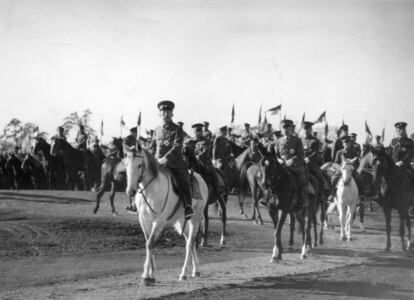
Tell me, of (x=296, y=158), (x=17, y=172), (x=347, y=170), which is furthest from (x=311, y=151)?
(x=17, y=172)

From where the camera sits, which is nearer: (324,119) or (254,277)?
(254,277)

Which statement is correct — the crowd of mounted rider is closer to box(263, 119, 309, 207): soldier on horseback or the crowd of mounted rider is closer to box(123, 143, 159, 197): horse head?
box(263, 119, 309, 207): soldier on horseback

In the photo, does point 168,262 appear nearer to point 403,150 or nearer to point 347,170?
point 347,170

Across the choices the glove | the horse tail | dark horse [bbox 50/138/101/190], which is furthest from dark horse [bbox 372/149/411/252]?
dark horse [bbox 50/138/101/190]

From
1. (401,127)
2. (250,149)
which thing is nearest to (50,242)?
(250,149)

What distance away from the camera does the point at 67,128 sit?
59500 millimetres

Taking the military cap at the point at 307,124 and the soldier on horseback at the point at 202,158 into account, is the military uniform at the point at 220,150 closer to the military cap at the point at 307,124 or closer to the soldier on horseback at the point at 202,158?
the soldier on horseback at the point at 202,158

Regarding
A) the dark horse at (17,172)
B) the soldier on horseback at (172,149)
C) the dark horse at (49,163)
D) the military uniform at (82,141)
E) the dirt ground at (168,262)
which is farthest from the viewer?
the dark horse at (17,172)

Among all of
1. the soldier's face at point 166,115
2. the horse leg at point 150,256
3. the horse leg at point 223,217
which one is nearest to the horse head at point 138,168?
the horse leg at point 150,256

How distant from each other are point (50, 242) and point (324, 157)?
50.0 ft

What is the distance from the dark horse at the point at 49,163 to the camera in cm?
2606

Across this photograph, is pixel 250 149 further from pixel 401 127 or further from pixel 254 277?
pixel 254 277

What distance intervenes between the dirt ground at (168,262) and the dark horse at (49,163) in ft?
15.1

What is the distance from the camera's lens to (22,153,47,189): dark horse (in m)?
28.2
